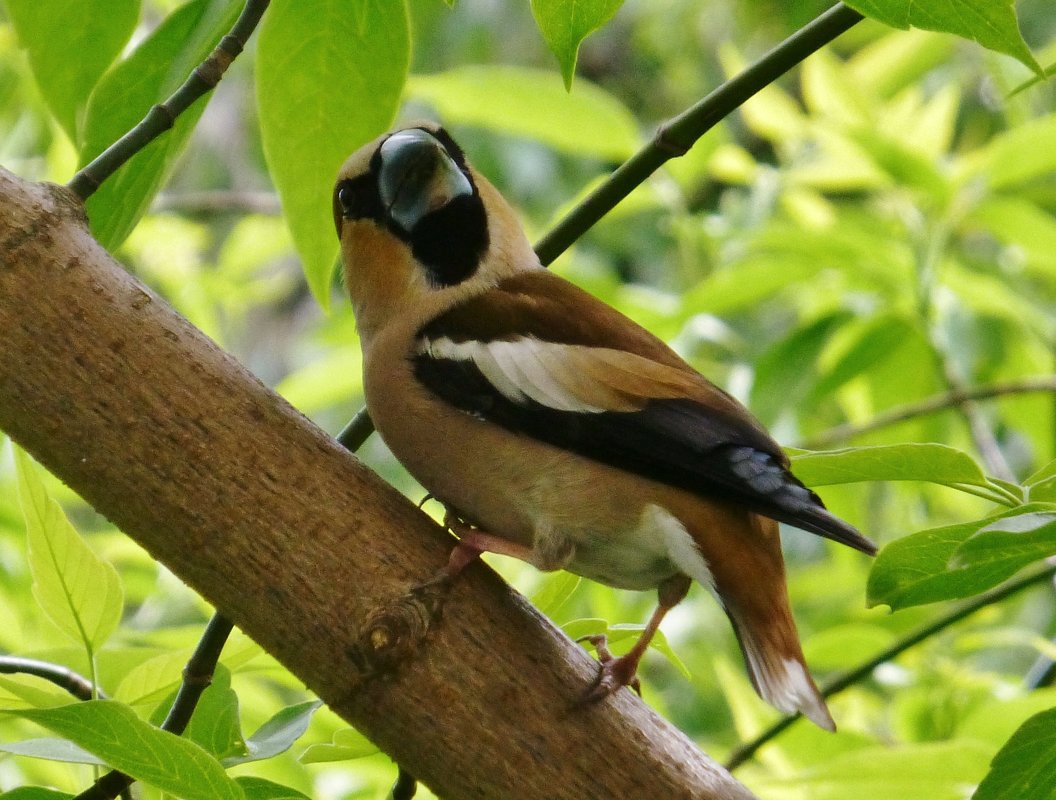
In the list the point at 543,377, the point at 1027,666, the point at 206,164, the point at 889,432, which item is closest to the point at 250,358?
the point at 206,164

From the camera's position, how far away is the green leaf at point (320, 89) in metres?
1.53

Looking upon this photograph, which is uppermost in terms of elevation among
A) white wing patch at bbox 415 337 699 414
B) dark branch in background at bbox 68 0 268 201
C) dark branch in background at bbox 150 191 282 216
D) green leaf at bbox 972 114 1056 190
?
dark branch in background at bbox 150 191 282 216

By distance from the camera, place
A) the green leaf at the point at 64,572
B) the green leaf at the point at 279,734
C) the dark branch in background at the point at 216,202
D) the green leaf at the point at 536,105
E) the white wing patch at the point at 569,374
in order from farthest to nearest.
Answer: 1. the dark branch in background at the point at 216,202
2. the green leaf at the point at 536,105
3. the white wing patch at the point at 569,374
4. the green leaf at the point at 64,572
5. the green leaf at the point at 279,734

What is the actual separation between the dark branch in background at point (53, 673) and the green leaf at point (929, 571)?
0.85 metres

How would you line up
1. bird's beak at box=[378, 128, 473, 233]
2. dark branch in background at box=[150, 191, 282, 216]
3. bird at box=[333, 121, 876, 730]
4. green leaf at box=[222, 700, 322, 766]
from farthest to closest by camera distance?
dark branch in background at box=[150, 191, 282, 216]
bird's beak at box=[378, 128, 473, 233]
bird at box=[333, 121, 876, 730]
green leaf at box=[222, 700, 322, 766]

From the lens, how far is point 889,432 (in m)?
2.84

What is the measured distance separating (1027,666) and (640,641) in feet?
15.1

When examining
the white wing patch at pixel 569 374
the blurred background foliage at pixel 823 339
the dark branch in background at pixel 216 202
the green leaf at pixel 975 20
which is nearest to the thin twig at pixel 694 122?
the white wing patch at pixel 569 374

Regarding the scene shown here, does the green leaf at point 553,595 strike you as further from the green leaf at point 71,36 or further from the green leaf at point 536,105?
the green leaf at point 536,105

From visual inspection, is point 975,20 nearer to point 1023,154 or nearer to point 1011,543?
point 1011,543

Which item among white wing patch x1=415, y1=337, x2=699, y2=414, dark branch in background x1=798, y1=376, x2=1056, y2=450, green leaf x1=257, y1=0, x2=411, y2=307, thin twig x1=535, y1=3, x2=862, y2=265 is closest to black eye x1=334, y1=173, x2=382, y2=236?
white wing patch x1=415, y1=337, x2=699, y2=414

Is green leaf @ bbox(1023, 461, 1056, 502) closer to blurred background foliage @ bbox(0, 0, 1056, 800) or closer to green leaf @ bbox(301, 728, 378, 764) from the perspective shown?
blurred background foliage @ bbox(0, 0, 1056, 800)

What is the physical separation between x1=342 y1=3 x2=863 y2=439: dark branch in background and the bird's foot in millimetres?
511

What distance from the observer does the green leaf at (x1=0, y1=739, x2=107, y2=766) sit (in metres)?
1.11
